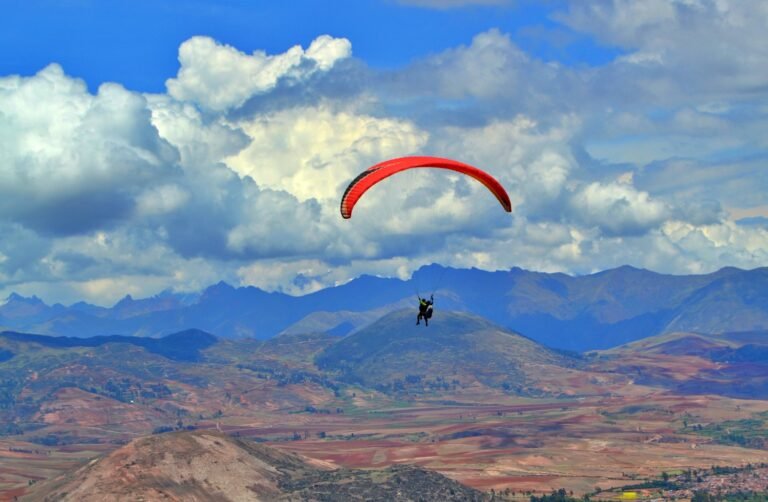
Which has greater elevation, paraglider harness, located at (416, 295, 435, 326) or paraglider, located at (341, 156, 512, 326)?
paraglider, located at (341, 156, 512, 326)

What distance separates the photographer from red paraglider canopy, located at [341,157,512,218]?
95.1 metres

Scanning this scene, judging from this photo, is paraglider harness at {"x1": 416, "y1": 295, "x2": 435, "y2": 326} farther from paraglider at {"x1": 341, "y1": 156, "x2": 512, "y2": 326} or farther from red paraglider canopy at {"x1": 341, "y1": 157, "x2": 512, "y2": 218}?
red paraglider canopy at {"x1": 341, "y1": 157, "x2": 512, "y2": 218}

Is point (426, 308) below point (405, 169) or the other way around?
below

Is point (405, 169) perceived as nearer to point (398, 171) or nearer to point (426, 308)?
point (398, 171)

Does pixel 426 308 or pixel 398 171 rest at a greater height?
pixel 398 171

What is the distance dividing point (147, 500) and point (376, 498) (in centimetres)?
4411

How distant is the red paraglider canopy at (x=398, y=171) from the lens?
3743 inches

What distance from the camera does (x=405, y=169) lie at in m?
97.8

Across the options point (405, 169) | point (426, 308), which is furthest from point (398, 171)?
point (426, 308)

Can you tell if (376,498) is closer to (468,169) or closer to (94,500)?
(94,500)

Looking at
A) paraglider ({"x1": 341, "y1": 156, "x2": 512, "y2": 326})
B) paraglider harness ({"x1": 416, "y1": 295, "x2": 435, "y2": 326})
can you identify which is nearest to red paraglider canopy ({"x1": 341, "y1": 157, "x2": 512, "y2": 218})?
paraglider ({"x1": 341, "y1": 156, "x2": 512, "y2": 326})

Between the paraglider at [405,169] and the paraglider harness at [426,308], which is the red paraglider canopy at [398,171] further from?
the paraglider harness at [426,308]

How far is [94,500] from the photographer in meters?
197

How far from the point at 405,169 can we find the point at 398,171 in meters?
1.63
